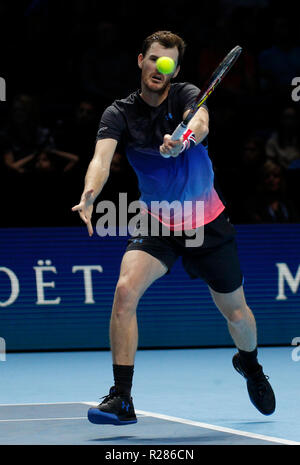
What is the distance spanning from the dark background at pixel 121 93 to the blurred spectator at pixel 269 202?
1 cm

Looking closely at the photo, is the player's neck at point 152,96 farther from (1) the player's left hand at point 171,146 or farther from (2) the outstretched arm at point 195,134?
(1) the player's left hand at point 171,146

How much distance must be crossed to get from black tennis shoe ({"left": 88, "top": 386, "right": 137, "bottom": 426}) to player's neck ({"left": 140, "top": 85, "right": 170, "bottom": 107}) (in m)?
1.66

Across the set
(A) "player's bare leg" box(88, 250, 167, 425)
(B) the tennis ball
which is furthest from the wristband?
(A) "player's bare leg" box(88, 250, 167, 425)

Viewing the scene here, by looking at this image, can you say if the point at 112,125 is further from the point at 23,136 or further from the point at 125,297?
the point at 23,136

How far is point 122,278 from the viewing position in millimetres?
5426

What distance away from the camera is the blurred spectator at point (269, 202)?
1024 centimetres

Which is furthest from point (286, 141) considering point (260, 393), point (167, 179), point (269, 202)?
point (167, 179)

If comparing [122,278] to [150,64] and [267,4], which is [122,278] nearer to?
[150,64]

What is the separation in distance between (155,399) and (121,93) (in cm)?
499

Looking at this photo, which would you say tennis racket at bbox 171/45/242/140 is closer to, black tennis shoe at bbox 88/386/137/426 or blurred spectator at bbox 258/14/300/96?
black tennis shoe at bbox 88/386/137/426

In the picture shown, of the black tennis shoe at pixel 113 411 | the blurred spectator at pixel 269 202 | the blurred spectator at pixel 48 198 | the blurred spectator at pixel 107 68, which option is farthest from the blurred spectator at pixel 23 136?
the black tennis shoe at pixel 113 411

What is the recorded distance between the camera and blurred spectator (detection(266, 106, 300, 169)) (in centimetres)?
1102

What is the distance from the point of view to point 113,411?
527 centimetres
